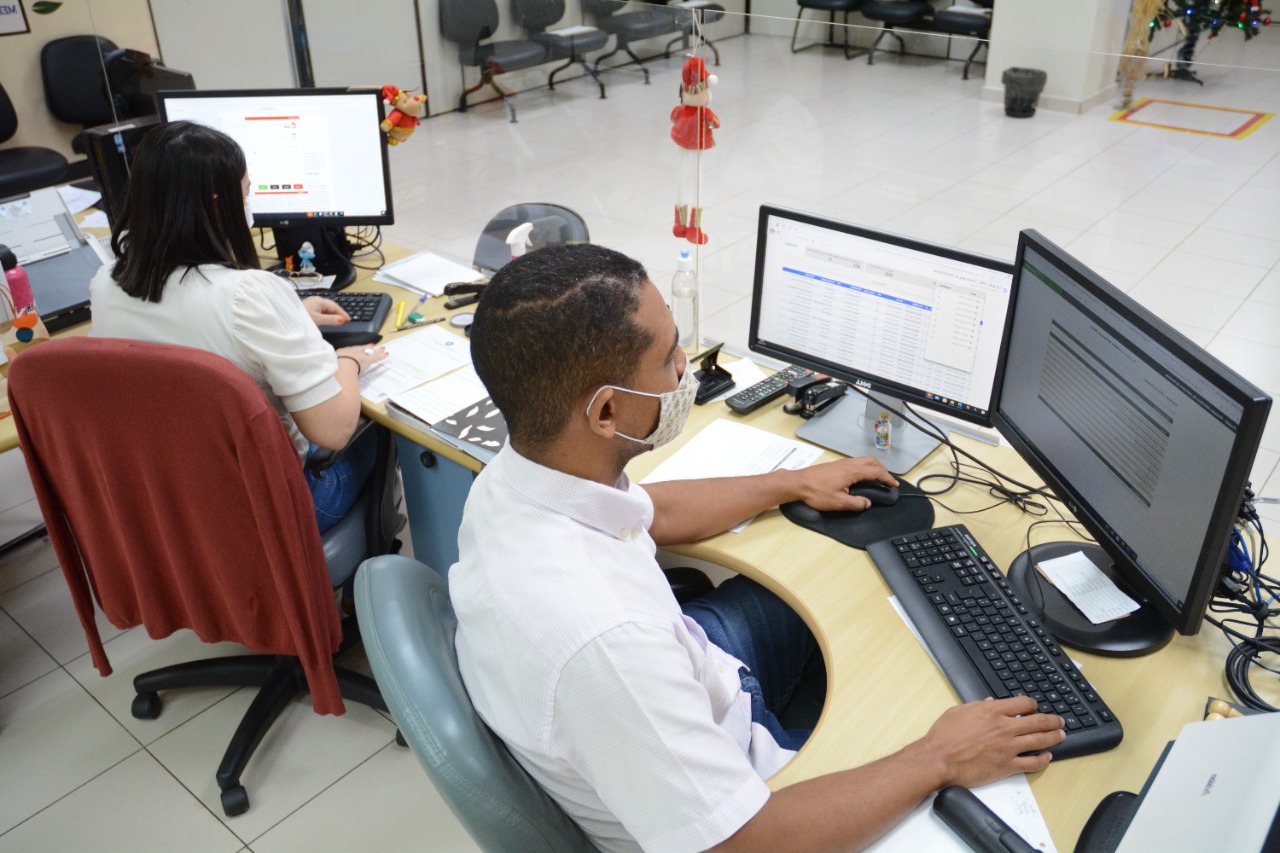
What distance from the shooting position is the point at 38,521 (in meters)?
3.00

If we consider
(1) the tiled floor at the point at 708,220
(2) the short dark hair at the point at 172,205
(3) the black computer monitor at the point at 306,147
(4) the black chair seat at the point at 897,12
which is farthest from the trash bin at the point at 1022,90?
(2) the short dark hair at the point at 172,205

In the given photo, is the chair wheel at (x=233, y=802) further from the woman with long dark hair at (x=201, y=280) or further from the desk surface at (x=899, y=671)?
the desk surface at (x=899, y=671)

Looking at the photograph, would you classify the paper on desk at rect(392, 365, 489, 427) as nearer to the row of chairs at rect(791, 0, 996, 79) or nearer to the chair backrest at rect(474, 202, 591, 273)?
the chair backrest at rect(474, 202, 591, 273)

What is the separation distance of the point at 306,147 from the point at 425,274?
45cm

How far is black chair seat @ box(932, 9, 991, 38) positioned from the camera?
6.95 m

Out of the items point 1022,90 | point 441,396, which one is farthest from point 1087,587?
point 1022,90

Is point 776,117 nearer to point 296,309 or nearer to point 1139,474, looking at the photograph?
point 296,309

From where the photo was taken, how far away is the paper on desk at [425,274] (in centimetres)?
271

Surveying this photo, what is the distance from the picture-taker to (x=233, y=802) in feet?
6.81

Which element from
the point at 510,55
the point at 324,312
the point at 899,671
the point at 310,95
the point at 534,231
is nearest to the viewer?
the point at 899,671

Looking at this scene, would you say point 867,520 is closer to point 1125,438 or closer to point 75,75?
point 1125,438

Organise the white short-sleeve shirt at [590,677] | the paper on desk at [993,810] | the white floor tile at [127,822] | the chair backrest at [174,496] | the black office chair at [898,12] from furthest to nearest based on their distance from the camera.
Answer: the black office chair at [898,12] < the white floor tile at [127,822] < the chair backrest at [174,496] < the paper on desk at [993,810] < the white short-sleeve shirt at [590,677]

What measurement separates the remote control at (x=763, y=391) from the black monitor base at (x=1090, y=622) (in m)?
0.66

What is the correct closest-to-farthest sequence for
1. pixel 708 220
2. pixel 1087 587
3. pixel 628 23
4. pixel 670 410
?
pixel 670 410, pixel 1087 587, pixel 708 220, pixel 628 23
